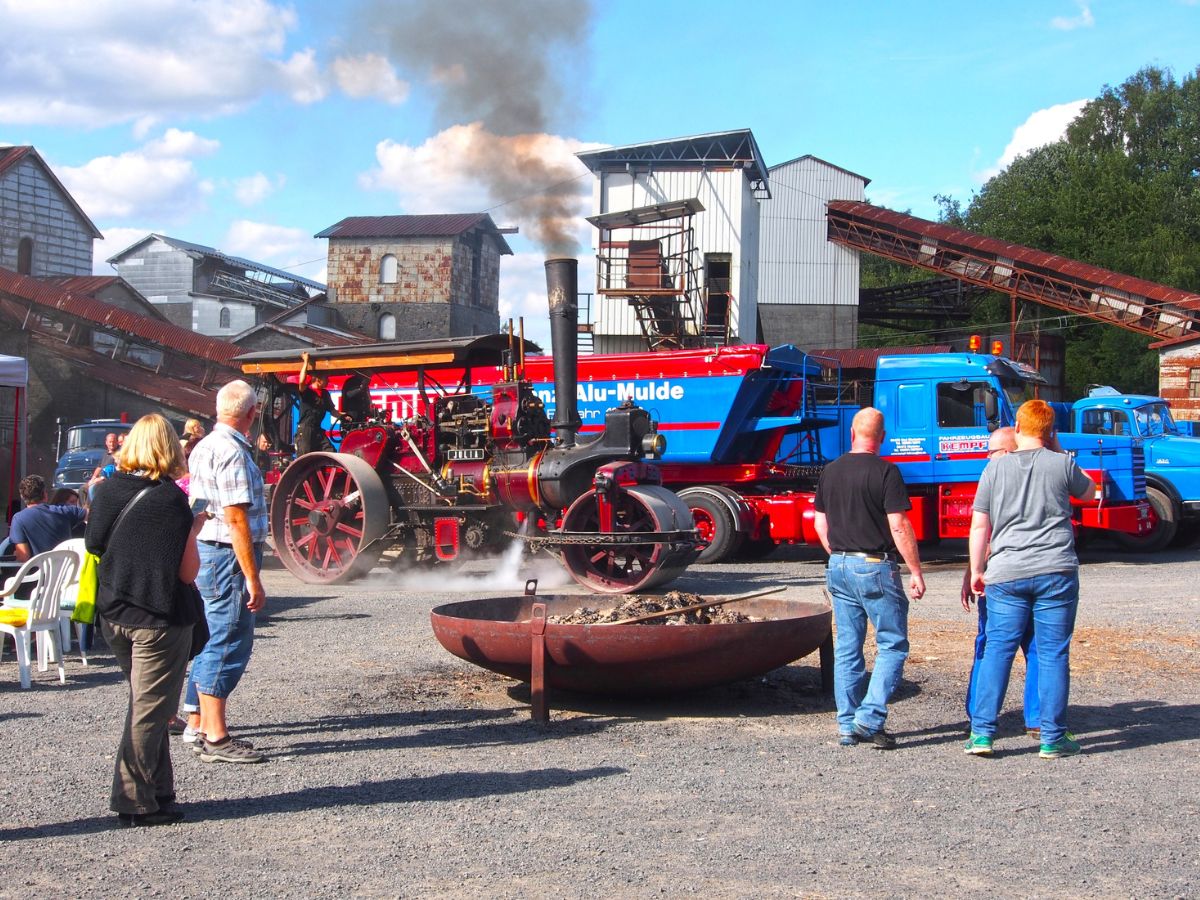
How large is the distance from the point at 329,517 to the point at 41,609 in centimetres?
563

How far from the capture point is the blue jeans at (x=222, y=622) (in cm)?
544

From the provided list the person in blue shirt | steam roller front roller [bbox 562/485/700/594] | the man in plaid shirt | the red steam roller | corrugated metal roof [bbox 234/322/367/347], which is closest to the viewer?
the man in plaid shirt

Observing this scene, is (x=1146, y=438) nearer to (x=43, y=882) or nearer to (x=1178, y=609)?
(x=1178, y=609)

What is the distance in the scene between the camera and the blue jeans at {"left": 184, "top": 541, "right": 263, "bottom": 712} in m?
5.44

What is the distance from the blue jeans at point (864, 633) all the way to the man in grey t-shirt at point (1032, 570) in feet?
1.35

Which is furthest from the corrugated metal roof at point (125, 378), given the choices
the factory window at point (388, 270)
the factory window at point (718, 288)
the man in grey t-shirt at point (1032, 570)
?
the man in grey t-shirt at point (1032, 570)

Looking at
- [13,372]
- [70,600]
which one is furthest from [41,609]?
[13,372]

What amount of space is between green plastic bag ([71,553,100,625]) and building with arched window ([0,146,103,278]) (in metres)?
34.2

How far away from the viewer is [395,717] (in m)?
6.53

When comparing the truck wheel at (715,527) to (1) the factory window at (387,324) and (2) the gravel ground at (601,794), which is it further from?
(1) the factory window at (387,324)

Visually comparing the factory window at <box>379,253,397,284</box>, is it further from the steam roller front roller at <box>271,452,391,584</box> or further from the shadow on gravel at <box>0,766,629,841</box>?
the shadow on gravel at <box>0,766,629,841</box>

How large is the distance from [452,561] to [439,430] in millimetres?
1441

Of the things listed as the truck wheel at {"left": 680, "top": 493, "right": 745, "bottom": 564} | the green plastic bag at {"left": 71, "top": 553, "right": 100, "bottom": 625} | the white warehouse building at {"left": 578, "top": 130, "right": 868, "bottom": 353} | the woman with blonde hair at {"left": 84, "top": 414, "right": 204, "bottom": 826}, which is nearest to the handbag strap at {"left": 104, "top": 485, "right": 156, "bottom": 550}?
the woman with blonde hair at {"left": 84, "top": 414, "right": 204, "bottom": 826}

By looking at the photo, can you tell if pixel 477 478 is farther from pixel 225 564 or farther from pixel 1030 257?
pixel 1030 257
